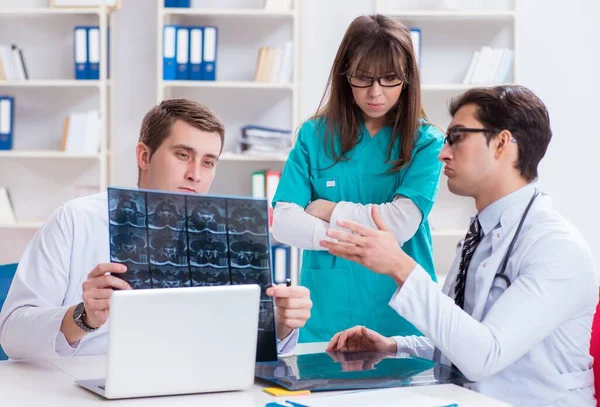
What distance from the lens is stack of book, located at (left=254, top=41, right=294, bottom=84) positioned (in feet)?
13.7

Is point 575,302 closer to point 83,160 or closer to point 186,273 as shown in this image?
point 186,273

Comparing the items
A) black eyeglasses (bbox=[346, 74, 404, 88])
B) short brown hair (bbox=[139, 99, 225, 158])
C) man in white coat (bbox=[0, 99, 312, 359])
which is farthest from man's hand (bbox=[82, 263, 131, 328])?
black eyeglasses (bbox=[346, 74, 404, 88])

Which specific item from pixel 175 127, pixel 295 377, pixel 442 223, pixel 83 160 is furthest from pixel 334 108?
pixel 83 160

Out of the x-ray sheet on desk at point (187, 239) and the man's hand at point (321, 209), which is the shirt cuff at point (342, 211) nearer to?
the man's hand at point (321, 209)

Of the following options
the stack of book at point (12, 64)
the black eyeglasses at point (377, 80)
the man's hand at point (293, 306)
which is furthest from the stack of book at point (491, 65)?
the man's hand at point (293, 306)

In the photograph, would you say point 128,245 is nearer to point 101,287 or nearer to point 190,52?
point 101,287

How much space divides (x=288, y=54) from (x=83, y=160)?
4.16 feet

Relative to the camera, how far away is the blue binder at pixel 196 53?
4125mm

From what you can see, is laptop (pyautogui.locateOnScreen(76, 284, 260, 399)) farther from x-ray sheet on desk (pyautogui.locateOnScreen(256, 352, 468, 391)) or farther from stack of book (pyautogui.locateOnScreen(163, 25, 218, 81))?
stack of book (pyautogui.locateOnScreen(163, 25, 218, 81))

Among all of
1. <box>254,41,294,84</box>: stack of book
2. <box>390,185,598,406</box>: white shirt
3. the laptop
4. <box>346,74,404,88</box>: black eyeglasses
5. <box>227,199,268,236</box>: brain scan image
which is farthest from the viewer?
<box>254,41,294,84</box>: stack of book

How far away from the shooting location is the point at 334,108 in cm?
225

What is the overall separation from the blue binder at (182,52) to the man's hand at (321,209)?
6.89 feet

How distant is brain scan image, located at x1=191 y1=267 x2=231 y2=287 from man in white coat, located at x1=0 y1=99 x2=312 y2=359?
0.09 m

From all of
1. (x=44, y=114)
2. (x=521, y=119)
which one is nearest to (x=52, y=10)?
(x=44, y=114)
